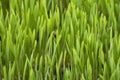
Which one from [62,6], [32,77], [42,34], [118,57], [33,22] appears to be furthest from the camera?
[62,6]

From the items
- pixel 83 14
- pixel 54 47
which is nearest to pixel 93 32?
pixel 83 14

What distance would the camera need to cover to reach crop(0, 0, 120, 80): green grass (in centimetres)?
140

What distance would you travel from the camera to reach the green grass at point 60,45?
1396mm

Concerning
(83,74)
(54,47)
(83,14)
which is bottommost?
(83,74)

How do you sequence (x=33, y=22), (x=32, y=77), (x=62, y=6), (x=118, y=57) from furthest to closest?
1. (x=62, y=6)
2. (x=33, y=22)
3. (x=118, y=57)
4. (x=32, y=77)

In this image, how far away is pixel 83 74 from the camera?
1.42m

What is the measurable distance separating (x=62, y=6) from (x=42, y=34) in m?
0.44

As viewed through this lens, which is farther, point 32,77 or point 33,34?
point 33,34

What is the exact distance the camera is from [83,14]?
160 cm

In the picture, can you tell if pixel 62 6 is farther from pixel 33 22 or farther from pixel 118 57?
pixel 118 57

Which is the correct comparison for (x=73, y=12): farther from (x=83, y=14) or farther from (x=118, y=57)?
(x=118, y=57)

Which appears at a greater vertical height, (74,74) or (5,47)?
(5,47)

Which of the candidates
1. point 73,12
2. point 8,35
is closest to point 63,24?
point 73,12

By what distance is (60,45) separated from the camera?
158 cm
